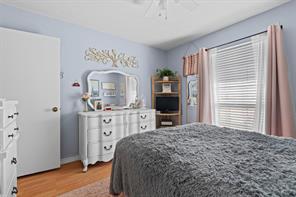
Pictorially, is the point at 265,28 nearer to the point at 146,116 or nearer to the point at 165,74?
the point at 165,74

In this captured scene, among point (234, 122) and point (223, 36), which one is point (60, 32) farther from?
Answer: point (234, 122)

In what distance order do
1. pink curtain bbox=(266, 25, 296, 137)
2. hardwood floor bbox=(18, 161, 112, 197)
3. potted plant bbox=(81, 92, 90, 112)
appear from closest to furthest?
1. hardwood floor bbox=(18, 161, 112, 197)
2. pink curtain bbox=(266, 25, 296, 137)
3. potted plant bbox=(81, 92, 90, 112)

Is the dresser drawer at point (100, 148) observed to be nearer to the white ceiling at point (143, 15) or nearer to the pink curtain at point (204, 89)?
the pink curtain at point (204, 89)

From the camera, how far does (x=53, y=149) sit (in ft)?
7.90

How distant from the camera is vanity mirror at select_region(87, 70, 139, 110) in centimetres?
298

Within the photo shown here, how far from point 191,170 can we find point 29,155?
2.36m

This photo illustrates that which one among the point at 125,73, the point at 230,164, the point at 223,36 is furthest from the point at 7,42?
the point at 223,36

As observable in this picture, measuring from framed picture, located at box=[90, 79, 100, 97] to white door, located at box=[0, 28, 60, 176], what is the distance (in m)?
0.62

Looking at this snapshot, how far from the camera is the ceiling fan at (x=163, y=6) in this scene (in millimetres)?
1980

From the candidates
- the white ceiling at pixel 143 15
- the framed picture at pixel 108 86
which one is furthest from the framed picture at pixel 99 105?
the white ceiling at pixel 143 15

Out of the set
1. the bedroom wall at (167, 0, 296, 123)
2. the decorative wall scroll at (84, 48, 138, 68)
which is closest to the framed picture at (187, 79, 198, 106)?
the bedroom wall at (167, 0, 296, 123)

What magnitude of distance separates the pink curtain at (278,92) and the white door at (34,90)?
10.2ft

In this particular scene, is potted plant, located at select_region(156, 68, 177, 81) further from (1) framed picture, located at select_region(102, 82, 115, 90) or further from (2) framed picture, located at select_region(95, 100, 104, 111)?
(2) framed picture, located at select_region(95, 100, 104, 111)

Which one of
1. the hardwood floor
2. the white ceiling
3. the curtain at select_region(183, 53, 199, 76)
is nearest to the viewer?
the hardwood floor
